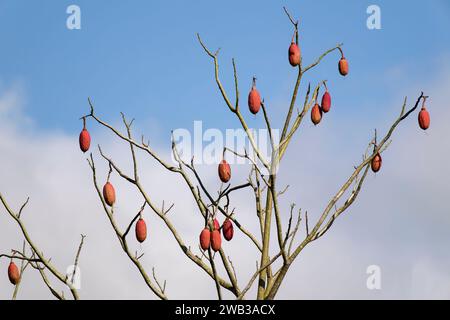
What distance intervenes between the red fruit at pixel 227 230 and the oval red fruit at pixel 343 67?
1.83m

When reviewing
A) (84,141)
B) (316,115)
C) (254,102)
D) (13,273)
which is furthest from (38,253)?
(316,115)

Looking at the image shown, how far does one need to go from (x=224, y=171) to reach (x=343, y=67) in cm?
166

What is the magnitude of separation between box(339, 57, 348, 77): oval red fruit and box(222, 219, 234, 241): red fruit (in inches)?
72.1

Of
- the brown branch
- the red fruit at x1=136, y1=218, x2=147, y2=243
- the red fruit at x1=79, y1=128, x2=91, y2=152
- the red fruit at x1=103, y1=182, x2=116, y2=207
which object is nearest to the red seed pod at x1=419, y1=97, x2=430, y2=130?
the red fruit at x1=136, y1=218, x2=147, y2=243

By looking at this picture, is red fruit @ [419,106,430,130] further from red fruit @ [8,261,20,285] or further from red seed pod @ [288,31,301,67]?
red fruit @ [8,261,20,285]

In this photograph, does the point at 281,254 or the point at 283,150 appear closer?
the point at 281,254

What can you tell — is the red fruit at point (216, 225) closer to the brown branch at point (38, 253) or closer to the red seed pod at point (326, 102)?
the brown branch at point (38, 253)

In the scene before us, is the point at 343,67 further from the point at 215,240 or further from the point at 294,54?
the point at 215,240

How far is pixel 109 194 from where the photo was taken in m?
5.45
